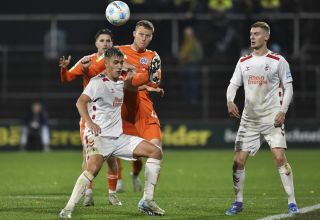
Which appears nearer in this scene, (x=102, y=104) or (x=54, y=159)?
(x=102, y=104)

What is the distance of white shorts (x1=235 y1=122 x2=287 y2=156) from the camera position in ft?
39.8

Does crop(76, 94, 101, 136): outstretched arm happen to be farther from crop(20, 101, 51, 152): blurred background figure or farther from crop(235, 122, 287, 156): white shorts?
crop(20, 101, 51, 152): blurred background figure

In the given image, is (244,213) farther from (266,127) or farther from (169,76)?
(169,76)

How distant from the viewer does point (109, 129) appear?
37.7ft

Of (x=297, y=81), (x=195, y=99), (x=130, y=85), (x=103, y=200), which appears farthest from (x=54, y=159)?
(x=130, y=85)

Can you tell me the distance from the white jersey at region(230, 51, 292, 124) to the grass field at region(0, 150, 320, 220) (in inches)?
49.6

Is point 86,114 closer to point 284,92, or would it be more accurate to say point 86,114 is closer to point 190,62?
point 284,92

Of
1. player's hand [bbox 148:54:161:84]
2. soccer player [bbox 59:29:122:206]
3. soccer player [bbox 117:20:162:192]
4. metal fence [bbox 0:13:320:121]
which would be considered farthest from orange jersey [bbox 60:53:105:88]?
metal fence [bbox 0:13:320:121]

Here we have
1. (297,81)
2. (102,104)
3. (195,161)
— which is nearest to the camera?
(102,104)

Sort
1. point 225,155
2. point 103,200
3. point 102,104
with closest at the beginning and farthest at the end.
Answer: point 102,104 → point 103,200 → point 225,155

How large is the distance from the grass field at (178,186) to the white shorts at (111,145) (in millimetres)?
774

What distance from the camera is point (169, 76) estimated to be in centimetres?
2945

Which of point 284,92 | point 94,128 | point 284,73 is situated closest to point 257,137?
point 284,92

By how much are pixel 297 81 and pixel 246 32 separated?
2.13 meters
